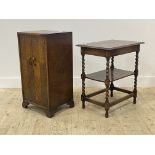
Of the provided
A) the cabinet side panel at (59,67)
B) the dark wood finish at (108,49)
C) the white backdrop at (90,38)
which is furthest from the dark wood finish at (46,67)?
the white backdrop at (90,38)

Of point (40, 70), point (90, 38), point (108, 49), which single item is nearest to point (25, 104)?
point (40, 70)

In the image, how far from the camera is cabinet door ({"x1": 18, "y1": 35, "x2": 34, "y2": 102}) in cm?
253

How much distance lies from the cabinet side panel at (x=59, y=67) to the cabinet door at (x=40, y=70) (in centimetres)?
5

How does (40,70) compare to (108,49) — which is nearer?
(108,49)

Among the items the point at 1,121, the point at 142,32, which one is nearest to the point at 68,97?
the point at 1,121

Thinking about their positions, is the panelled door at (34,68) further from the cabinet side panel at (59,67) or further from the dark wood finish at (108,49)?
the dark wood finish at (108,49)

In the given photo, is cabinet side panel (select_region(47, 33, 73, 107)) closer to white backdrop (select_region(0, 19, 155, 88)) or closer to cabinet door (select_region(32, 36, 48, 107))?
cabinet door (select_region(32, 36, 48, 107))

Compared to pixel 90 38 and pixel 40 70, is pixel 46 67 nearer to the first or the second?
pixel 40 70

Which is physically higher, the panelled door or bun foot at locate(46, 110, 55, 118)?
the panelled door

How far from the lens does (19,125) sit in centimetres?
238

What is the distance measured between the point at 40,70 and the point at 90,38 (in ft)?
4.19

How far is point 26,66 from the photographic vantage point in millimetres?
2621

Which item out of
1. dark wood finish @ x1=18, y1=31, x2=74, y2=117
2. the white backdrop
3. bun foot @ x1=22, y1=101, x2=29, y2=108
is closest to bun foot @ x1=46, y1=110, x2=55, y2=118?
dark wood finish @ x1=18, y1=31, x2=74, y2=117
